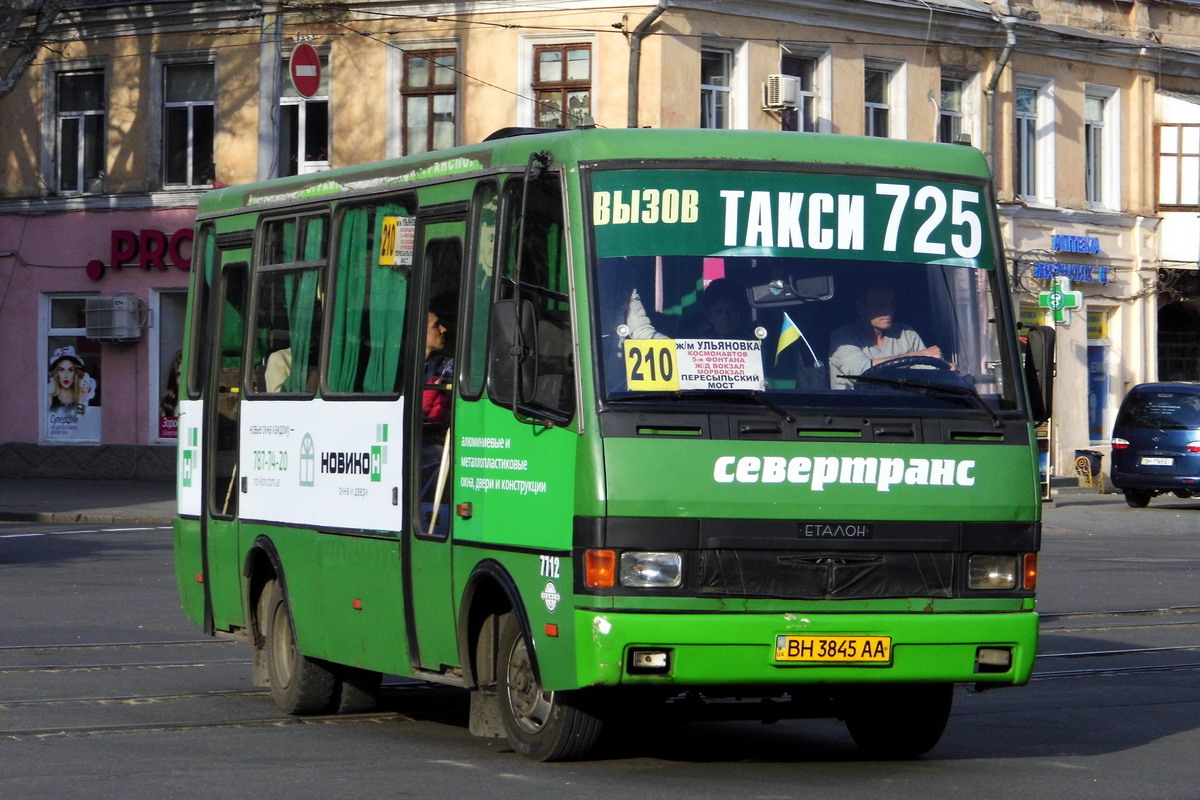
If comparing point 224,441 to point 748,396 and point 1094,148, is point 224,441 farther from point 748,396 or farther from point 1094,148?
point 1094,148

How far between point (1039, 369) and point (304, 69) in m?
25.4

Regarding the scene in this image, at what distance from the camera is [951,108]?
37156 mm

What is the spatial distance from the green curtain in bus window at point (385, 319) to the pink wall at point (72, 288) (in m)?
26.6

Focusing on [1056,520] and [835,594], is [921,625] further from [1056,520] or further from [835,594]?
[1056,520]

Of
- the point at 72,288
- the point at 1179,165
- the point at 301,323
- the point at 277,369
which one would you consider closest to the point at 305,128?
the point at 72,288

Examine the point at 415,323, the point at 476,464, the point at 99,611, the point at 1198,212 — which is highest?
the point at 1198,212

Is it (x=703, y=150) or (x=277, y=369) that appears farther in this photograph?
(x=277, y=369)

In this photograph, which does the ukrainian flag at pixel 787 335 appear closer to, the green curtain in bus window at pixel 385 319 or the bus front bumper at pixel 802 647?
the bus front bumper at pixel 802 647

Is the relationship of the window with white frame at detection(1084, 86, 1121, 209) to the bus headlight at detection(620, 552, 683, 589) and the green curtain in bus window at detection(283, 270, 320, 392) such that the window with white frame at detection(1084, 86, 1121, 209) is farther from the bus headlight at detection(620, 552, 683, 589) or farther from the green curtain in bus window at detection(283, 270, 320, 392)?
the bus headlight at detection(620, 552, 683, 589)

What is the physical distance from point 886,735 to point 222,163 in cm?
2797

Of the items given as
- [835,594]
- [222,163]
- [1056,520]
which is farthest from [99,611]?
→ [222,163]

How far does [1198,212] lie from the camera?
40219 millimetres

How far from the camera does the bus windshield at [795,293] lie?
27.3 feet

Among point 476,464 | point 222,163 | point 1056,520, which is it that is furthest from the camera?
point 222,163
